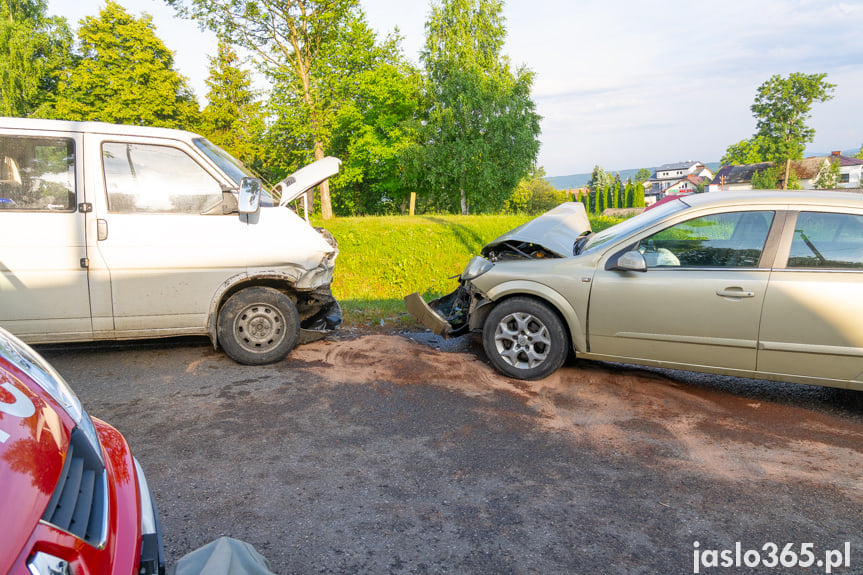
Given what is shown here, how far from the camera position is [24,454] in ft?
4.72

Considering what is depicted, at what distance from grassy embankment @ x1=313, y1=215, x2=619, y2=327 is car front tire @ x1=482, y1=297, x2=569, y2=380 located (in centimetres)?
288

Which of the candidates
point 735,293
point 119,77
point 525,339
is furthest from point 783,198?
point 119,77

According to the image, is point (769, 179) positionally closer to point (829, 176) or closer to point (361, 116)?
point (829, 176)

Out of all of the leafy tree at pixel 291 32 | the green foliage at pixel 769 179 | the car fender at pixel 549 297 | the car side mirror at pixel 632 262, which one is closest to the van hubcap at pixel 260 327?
the car fender at pixel 549 297

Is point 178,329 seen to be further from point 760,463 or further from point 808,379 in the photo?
point 808,379

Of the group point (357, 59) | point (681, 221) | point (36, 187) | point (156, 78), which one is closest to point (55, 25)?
point (156, 78)

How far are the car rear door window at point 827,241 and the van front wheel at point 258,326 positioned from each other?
4470mm

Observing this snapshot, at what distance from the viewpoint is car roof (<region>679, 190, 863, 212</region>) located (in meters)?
4.56

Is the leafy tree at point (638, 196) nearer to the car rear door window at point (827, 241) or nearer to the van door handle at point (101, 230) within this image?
the car rear door window at point (827, 241)

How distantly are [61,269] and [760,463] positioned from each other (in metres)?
5.76

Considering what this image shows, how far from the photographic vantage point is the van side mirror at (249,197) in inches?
208

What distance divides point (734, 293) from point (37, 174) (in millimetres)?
6030

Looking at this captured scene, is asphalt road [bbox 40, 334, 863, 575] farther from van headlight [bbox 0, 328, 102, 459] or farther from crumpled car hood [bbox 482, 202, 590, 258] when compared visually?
crumpled car hood [bbox 482, 202, 590, 258]

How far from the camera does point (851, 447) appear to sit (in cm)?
403
